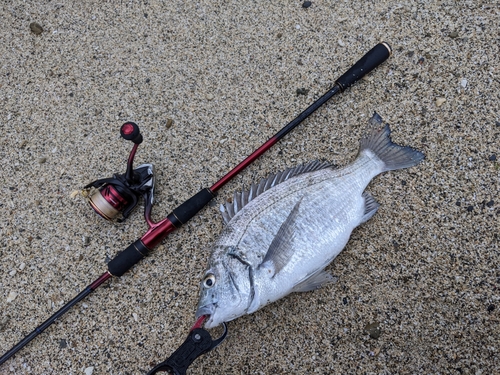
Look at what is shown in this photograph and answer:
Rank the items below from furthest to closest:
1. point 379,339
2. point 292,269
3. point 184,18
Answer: point 184,18
point 379,339
point 292,269

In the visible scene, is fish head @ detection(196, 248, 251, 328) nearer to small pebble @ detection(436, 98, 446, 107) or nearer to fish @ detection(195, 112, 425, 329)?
fish @ detection(195, 112, 425, 329)

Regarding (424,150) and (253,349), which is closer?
(253,349)

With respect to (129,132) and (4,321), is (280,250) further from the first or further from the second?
(4,321)

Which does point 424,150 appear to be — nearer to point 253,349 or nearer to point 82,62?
point 253,349

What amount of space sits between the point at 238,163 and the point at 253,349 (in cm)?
111

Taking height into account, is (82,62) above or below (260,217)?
above

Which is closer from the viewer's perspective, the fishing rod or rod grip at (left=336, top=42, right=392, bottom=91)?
the fishing rod

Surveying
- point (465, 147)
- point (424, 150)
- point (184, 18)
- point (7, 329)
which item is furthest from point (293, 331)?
point (184, 18)

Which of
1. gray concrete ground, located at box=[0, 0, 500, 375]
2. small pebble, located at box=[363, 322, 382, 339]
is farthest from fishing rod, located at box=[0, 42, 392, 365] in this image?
small pebble, located at box=[363, 322, 382, 339]

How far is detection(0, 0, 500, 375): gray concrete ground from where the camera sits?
80.4 inches

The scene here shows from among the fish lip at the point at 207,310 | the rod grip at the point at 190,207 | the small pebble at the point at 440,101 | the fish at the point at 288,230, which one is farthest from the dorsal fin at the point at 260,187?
the small pebble at the point at 440,101

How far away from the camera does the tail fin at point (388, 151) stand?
2180mm

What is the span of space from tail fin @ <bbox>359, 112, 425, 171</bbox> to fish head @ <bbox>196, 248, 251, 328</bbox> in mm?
1040

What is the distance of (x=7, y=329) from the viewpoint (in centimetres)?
224
